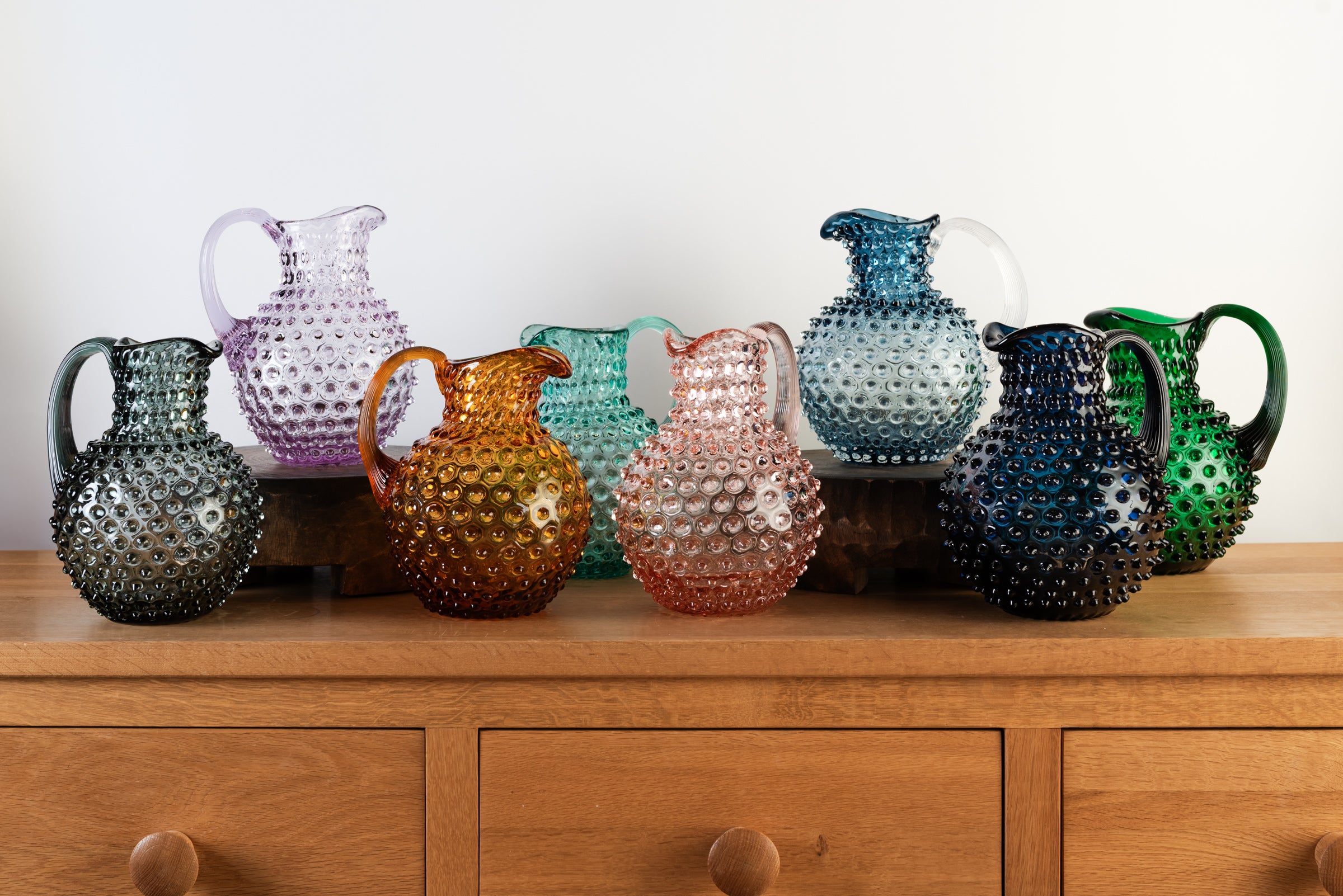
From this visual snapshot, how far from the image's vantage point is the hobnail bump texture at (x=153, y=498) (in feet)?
2.38

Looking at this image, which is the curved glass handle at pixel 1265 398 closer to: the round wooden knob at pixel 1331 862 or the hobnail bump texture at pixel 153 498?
the round wooden knob at pixel 1331 862

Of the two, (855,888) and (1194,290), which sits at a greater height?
(1194,290)

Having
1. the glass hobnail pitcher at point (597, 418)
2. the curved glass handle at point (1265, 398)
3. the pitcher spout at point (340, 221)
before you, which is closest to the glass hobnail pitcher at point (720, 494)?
the glass hobnail pitcher at point (597, 418)


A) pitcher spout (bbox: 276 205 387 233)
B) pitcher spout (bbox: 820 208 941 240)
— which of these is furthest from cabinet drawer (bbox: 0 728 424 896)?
pitcher spout (bbox: 820 208 941 240)

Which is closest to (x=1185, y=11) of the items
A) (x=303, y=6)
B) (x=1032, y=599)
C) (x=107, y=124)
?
(x=1032, y=599)

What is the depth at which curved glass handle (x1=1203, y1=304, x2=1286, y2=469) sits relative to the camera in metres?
0.91

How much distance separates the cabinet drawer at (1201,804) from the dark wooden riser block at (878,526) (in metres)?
0.19

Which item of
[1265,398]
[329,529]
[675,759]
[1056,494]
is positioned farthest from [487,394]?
[1265,398]

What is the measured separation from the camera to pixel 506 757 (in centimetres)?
71

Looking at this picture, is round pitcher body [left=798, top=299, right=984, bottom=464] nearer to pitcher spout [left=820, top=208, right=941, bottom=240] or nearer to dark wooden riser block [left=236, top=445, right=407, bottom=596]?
Result: pitcher spout [left=820, top=208, right=941, bottom=240]

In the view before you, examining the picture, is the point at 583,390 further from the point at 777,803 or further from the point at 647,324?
the point at 777,803

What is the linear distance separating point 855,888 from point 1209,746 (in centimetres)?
27


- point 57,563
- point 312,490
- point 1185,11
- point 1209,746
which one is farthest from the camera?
point 1185,11

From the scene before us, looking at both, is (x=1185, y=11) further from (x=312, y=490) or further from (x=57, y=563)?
(x=57, y=563)
